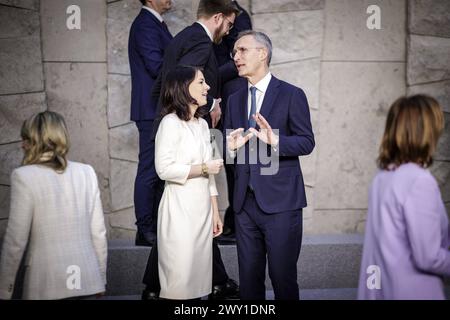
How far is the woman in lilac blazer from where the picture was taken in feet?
8.96

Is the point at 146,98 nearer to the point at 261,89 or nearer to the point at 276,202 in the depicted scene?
the point at 261,89

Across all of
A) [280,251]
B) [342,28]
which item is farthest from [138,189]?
[342,28]

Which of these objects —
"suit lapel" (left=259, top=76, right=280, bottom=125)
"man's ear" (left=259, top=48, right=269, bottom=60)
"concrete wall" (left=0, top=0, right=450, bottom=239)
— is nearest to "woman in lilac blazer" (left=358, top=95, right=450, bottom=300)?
"suit lapel" (left=259, top=76, right=280, bottom=125)

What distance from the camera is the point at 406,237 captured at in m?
2.80

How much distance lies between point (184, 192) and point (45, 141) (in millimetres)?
962

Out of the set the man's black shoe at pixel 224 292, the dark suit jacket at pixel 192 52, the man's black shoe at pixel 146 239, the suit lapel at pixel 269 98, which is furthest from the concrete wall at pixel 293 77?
the suit lapel at pixel 269 98

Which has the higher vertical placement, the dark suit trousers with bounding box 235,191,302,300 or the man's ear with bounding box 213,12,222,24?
the man's ear with bounding box 213,12,222,24

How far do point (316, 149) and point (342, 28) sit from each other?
39.2 inches

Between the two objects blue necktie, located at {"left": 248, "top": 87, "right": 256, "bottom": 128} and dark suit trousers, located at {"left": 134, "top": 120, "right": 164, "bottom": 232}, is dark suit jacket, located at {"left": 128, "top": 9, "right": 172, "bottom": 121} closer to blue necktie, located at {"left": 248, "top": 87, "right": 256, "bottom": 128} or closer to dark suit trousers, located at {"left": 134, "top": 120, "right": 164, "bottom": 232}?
dark suit trousers, located at {"left": 134, "top": 120, "right": 164, "bottom": 232}

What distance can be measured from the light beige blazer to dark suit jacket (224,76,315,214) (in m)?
0.94

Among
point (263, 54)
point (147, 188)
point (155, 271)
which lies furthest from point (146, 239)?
point (263, 54)

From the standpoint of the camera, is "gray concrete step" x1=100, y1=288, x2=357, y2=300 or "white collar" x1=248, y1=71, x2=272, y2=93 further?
"gray concrete step" x1=100, y1=288, x2=357, y2=300

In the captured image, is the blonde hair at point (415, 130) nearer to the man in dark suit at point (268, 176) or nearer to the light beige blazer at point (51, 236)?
the man in dark suit at point (268, 176)

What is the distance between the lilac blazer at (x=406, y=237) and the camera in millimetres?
2729
